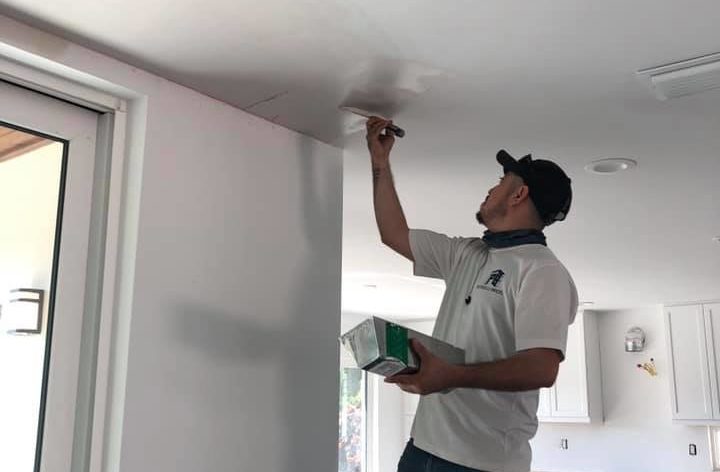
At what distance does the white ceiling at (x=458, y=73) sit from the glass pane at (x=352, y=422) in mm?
4105

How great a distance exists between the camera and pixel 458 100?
1899 millimetres

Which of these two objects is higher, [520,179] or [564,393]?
[520,179]

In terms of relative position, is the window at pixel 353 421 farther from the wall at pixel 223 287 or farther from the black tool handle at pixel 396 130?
the black tool handle at pixel 396 130

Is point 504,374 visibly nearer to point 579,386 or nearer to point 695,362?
point 695,362

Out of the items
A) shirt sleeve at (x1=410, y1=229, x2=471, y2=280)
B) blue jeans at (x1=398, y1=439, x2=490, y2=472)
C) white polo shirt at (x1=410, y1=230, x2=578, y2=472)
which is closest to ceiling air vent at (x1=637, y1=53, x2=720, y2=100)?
white polo shirt at (x1=410, y1=230, x2=578, y2=472)

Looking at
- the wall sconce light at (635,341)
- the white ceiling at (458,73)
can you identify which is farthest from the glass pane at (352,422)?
the white ceiling at (458,73)

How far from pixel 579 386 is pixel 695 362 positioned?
908 mm

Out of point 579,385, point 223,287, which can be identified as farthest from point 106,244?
point 579,385

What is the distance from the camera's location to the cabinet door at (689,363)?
17.6 feet

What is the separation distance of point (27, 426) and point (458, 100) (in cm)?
129

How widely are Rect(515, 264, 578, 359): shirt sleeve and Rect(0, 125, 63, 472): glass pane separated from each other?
104 centimetres

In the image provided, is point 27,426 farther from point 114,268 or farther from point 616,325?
point 616,325

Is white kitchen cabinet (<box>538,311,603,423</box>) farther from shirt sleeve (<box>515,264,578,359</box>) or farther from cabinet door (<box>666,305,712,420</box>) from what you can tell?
shirt sleeve (<box>515,264,578,359</box>)

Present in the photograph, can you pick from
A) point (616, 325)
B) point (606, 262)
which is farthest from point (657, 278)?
point (616, 325)
